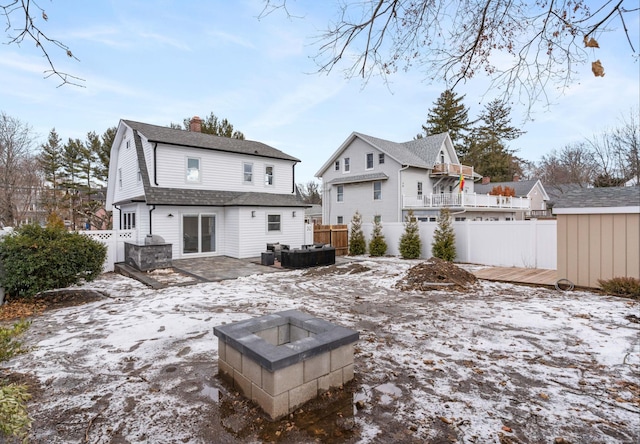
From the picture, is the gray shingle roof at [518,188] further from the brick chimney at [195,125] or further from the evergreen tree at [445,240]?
the brick chimney at [195,125]

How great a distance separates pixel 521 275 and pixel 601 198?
2.89 m

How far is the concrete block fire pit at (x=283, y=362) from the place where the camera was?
9.01 ft

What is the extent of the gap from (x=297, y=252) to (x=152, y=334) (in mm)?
6738

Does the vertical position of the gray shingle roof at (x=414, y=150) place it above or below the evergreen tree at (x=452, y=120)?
below

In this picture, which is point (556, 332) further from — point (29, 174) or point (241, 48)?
point (29, 174)

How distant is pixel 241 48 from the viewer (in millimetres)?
5727

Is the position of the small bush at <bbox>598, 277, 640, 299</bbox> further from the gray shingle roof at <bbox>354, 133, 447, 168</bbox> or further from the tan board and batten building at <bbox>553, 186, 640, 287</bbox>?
the gray shingle roof at <bbox>354, 133, 447, 168</bbox>

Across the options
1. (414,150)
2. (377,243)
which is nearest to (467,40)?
(377,243)

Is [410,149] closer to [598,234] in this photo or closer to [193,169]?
[193,169]

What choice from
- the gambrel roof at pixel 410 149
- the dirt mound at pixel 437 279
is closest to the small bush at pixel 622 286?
the dirt mound at pixel 437 279

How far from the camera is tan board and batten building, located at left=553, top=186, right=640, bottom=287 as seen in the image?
7.06 metres

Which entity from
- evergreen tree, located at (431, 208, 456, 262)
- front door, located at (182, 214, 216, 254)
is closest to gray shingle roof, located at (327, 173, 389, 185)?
evergreen tree, located at (431, 208, 456, 262)

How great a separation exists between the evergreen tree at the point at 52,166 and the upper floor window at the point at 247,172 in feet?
63.6

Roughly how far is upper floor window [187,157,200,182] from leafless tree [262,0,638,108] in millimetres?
11439
